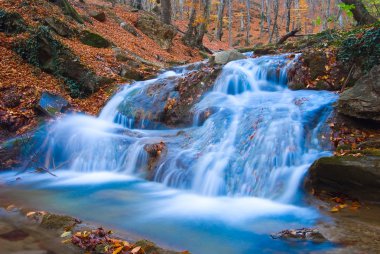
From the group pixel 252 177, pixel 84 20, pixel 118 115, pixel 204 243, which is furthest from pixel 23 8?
pixel 204 243

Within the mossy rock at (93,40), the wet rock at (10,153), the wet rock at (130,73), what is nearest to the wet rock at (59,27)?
the mossy rock at (93,40)

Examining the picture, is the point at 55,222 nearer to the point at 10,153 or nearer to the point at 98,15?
the point at 10,153

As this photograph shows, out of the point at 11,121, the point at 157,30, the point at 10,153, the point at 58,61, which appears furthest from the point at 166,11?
the point at 10,153

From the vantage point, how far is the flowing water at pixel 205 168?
15.8 feet

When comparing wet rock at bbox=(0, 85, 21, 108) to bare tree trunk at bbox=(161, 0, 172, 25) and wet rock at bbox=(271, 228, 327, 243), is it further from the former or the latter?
bare tree trunk at bbox=(161, 0, 172, 25)

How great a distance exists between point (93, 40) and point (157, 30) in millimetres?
6344

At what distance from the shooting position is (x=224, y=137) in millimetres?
7828

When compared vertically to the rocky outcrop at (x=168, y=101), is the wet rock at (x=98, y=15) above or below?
above

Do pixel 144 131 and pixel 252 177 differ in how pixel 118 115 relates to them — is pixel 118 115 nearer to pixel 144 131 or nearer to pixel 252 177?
pixel 144 131

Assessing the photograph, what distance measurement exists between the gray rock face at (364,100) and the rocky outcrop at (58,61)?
26.9 ft

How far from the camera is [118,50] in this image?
14312 millimetres

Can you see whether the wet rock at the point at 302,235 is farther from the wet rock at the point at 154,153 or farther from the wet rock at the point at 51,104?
the wet rock at the point at 51,104

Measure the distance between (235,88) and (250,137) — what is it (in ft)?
11.3

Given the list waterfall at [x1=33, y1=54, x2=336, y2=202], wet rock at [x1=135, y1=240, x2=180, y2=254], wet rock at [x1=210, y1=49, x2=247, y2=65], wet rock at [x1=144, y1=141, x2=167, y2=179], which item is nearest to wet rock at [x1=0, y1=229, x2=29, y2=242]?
wet rock at [x1=135, y1=240, x2=180, y2=254]
